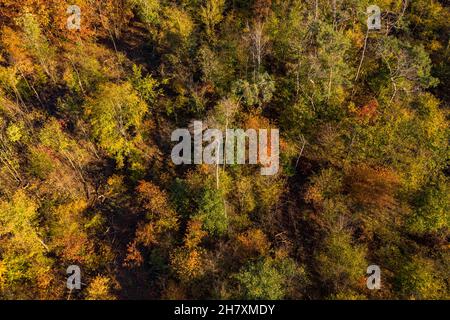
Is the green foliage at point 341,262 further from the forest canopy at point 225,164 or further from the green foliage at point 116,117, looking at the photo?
the green foliage at point 116,117

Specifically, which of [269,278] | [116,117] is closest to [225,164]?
[116,117]

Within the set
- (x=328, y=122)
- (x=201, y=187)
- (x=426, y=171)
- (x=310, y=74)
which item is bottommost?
(x=201, y=187)

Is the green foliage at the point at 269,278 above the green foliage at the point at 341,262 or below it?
below

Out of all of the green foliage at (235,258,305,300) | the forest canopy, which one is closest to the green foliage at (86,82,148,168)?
the forest canopy

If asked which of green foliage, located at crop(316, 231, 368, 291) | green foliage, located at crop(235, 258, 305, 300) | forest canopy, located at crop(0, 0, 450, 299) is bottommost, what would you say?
green foliage, located at crop(235, 258, 305, 300)

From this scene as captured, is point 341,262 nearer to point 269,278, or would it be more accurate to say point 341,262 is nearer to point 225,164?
point 269,278

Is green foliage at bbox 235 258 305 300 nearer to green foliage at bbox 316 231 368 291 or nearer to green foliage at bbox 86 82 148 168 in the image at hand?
green foliage at bbox 316 231 368 291

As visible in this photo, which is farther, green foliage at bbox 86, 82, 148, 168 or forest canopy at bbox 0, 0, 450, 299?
green foliage at bbox 86, 82, 148, 168

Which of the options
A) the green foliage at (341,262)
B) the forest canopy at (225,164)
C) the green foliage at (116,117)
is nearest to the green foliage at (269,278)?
the forest canopy at (225,164)

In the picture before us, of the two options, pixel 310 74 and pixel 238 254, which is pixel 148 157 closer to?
pixel 238 254

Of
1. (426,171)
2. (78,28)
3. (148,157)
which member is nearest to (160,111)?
(148,157)

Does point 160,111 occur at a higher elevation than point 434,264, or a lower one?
higher
